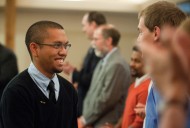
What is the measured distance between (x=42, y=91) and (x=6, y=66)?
1655 mm

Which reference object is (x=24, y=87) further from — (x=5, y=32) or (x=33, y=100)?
(x=5, y=32)

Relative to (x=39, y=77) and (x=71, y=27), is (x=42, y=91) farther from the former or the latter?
(x=71, y=27)

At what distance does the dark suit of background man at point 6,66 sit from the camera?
326 cm

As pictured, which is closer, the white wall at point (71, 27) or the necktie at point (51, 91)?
the necktie at point (51, 91)

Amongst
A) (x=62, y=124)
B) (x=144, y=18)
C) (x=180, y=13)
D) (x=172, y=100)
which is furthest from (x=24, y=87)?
(x=172, y=100)

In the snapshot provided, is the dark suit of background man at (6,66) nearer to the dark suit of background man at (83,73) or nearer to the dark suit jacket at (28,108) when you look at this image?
the dark suit of background man at (83,73)

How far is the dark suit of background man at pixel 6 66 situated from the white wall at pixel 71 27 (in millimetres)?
2721

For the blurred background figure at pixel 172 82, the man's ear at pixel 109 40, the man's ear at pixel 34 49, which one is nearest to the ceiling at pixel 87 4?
the man's ear at pixel 109 40

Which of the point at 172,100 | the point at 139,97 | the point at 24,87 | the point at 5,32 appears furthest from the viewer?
the point at 5,32

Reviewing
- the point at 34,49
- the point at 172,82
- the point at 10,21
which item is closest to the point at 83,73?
the point at 34,49

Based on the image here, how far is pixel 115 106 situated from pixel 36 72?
5.07 ft

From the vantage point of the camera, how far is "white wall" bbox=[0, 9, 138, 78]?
618 centimetres

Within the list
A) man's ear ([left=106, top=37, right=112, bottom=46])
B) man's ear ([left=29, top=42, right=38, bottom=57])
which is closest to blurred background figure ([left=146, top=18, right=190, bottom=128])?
man's ear ([left=29, top=42, right=38, bottom=57])

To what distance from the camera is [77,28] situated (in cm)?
650
